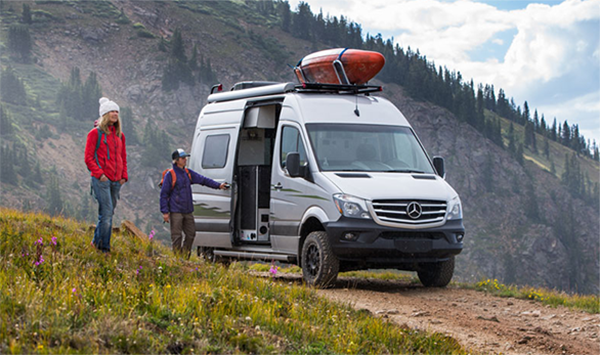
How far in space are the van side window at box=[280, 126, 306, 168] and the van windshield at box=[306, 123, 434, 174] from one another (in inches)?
9.5

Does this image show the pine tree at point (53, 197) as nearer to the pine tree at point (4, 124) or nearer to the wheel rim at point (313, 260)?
the pine tree at point (4, 124)

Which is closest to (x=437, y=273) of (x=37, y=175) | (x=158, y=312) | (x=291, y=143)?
(x=291, y=143)

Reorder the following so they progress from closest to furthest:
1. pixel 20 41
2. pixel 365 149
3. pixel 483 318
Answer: pixel 483 318 → pixel 365 149 → pixel 20 41

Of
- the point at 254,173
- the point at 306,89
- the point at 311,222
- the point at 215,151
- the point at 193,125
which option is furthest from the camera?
the point at 193,125

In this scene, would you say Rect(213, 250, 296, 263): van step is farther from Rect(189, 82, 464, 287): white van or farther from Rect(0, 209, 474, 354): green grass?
Rect(0, 209, 474, 354): green grass

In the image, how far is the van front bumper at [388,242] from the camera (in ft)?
30.9

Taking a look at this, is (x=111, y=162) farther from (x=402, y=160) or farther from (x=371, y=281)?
(x=371, y=281)

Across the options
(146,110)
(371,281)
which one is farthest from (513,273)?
(371,281)

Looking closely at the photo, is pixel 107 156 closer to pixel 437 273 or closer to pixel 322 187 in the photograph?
pixel 322 187

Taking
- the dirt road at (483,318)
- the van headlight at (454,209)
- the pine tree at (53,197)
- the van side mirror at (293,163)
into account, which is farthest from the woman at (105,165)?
the pine tree at (53,197)

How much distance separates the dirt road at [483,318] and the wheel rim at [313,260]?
387 millimetres

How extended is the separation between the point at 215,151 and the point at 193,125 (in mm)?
146484

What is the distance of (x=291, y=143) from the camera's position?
10.9 meters

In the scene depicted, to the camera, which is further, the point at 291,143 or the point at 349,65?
the point at 349,65
